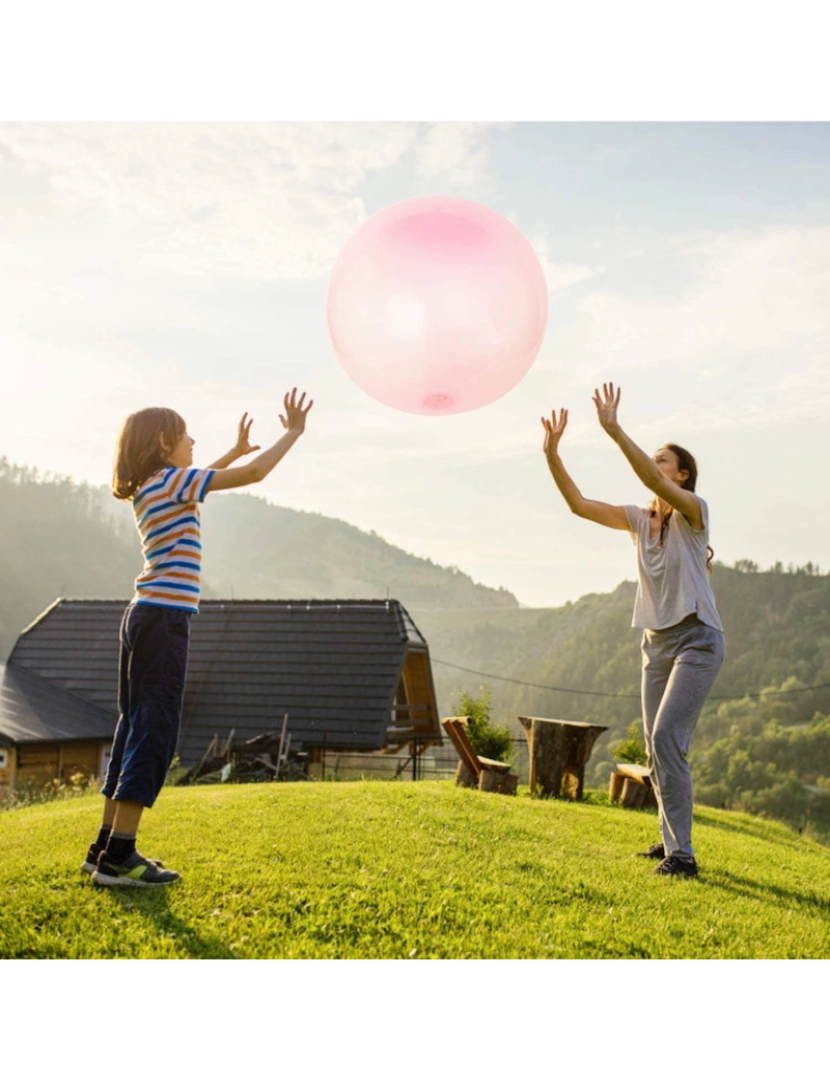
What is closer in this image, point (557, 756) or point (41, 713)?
point (557, 756)

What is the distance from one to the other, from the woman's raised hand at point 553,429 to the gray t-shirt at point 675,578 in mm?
694

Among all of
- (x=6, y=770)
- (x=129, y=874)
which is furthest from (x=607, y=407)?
(x=6, y=770)

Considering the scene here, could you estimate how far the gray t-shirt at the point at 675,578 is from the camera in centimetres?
416

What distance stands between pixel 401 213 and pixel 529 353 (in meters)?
0.99

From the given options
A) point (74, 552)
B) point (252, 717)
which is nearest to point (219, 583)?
point (74, 552)

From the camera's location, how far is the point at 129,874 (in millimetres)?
3359

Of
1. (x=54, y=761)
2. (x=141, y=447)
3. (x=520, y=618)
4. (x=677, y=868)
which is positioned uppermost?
(x=520, y=618)

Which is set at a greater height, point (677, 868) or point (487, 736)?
point (677, 868)

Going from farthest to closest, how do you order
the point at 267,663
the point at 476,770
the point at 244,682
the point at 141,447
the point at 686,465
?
the point at 267,663, the point at 244,682, the point at 476,770, the point at 686,465, the point at 141,447

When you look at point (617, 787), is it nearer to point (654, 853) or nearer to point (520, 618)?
point (654, 853)

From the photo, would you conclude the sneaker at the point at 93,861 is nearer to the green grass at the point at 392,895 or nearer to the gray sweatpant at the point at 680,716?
the green grass at the point at 392,895

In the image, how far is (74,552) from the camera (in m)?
90.1

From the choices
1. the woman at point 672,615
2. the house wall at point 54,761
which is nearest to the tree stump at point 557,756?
the woman at point 672,615

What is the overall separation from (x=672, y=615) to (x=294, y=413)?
216 centimetres
